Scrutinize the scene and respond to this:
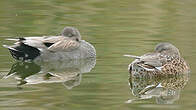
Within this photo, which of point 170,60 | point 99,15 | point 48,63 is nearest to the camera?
point 170,60

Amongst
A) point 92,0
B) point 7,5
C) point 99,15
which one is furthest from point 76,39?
point 92,0

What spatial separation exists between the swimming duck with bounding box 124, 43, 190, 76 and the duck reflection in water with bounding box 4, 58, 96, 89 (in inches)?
36.1

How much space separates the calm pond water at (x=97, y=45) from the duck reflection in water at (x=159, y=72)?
0.48 feet

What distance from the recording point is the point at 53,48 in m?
12.7

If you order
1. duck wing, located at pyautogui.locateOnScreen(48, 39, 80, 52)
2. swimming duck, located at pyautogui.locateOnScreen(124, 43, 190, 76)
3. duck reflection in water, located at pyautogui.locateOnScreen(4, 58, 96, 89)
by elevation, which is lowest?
duck reflection in water, located at pyautogui.locateOnScreen(4, 58, 96, 89)

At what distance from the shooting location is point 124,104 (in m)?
9.20

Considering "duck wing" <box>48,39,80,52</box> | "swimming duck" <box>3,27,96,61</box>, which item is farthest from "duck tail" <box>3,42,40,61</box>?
"duck wing" <box>48,39,80,52</box>

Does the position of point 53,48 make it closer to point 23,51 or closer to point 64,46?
point 64,46

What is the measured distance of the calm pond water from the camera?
30.7 feet

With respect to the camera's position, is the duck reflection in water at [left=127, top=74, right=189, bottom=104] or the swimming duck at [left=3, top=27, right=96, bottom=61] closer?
the duck reflection in water at [left=127, top=74, right=189, bottom=104]

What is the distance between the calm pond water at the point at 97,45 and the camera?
30.7 feet

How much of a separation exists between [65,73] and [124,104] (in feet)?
8.17

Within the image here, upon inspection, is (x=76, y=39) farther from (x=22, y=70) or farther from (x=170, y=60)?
(x=170, y=60)

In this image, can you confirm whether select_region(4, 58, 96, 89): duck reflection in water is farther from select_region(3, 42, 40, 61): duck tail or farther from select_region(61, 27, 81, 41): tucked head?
select_region(61, 27, 81, 41): tucked head
